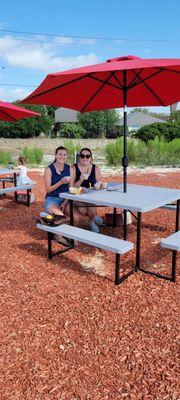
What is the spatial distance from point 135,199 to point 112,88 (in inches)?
74.2

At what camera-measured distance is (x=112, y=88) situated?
4926 millimetres

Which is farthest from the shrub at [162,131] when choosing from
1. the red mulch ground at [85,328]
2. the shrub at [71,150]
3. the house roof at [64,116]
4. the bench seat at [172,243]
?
the bench seat at [172,243]

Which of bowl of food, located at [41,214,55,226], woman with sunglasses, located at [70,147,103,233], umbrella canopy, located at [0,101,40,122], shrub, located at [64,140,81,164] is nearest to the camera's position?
bowl of food, located at [41,214,55,226]

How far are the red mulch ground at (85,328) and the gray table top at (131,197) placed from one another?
70 centimetres

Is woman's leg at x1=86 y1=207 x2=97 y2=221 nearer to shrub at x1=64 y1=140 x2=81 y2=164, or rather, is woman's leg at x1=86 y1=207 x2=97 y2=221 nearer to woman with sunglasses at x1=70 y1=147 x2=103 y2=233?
woman with sunglasses at x1=70 y1=147 x2=103 y2=233

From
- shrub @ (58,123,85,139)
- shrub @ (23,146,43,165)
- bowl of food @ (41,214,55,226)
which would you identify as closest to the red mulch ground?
bowl of food @ (41,214,55,226)

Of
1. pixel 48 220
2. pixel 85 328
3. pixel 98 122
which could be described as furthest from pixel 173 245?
pixel 98 122

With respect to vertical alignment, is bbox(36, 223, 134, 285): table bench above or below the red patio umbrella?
below

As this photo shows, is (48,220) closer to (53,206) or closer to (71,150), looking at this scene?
(53,206)

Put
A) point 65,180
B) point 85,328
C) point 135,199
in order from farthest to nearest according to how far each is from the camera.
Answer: point 65,180 → point 135,199 → point 85,328

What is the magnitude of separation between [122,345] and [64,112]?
63887 mm

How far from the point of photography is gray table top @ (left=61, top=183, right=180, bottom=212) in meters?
3.55

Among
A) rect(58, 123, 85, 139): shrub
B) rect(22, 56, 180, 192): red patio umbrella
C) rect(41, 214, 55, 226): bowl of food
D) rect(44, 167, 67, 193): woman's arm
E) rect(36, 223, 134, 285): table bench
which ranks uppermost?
rect(58, 123, 85, 139): shrub

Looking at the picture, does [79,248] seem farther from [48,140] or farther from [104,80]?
[48,140]
